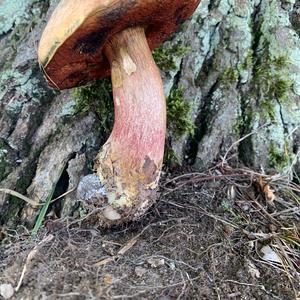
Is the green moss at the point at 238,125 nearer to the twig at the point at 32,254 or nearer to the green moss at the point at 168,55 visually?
the green moss at the point at 168,55

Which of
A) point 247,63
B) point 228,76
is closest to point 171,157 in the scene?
point 228,76

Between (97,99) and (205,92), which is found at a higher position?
(97,99)

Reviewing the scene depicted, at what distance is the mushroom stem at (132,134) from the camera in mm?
1675

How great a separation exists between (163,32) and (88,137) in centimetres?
53

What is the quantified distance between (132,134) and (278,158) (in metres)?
0.78

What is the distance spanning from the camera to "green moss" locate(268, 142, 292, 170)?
6.89ft

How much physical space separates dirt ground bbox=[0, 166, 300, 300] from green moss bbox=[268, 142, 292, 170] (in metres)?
0.14

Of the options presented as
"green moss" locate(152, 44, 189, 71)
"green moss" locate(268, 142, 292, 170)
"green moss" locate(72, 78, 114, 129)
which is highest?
"green moss" locate(72, 78, 114, 129)

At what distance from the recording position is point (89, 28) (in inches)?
57.3

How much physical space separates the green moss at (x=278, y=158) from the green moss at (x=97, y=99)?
745 mm

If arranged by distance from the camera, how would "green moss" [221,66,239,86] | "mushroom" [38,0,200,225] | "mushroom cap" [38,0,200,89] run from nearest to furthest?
"mushroom cap" [38,0,200,89] → "mushroom" [38,0,200,225] → "green moss" [221,66,239,86]

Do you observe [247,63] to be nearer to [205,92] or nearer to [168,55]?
[205,92]

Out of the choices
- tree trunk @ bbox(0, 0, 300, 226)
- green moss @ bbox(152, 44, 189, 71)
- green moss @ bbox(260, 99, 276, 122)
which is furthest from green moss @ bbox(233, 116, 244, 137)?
green moss @ bbox(152, 44, 189, 71)

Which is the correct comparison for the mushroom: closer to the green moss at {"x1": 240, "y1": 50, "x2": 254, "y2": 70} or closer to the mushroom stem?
the mushroom stem
